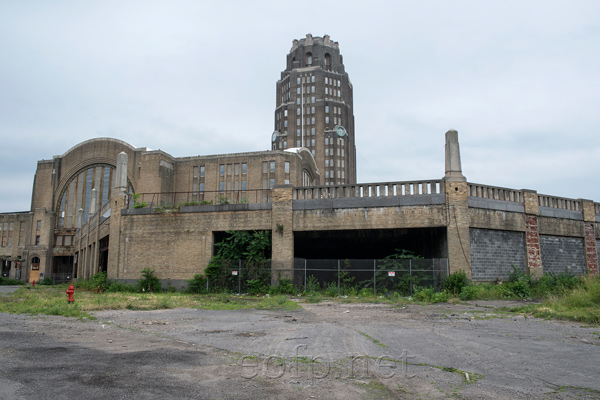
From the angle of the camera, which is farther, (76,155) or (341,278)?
(76,155)

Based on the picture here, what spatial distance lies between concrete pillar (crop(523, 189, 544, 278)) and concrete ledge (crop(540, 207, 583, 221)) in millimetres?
638

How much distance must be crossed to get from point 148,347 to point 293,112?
10432 centimetres

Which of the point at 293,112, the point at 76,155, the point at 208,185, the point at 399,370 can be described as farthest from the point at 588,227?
the point at 293,112

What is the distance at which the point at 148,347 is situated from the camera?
8.80m

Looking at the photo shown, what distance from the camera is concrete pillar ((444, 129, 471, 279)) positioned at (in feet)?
73.2

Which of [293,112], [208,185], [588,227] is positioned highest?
[293,112]

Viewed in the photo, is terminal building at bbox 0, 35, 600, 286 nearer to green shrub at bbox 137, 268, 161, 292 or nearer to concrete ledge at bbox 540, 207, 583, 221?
concrete ledge at bbox 540, 207, 583, 221

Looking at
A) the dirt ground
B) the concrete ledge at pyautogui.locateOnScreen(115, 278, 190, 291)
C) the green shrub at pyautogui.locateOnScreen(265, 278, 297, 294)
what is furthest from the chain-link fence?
the dirt ground

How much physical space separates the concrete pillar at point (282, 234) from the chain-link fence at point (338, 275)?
0.25ft

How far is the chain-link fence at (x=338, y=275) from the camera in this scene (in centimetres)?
2202

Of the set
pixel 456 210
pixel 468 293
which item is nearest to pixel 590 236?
pixel 456 210

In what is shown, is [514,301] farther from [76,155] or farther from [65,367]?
[76,155]

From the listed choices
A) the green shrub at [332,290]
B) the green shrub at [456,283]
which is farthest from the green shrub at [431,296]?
the green shrub at [332,290]

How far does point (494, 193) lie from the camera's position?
79.2 feet
